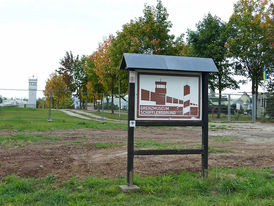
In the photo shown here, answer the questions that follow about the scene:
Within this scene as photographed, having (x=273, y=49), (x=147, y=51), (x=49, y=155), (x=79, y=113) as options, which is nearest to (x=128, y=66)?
(x=49, y=155)

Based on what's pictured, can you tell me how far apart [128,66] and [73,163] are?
279 centimetres

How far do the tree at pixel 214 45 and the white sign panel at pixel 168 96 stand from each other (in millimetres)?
23938

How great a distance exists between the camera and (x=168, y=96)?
5336 mm

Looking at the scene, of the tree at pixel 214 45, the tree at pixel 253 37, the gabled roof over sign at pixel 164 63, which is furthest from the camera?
the tree at pixel 214 45

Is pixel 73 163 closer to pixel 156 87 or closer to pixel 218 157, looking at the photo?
pixel 156 87

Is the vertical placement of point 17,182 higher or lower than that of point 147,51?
lower

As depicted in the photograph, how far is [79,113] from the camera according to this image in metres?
23.8

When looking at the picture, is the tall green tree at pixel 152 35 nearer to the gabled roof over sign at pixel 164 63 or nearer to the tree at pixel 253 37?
the tree at pixel 253 37

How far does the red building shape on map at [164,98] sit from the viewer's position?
17.1ft

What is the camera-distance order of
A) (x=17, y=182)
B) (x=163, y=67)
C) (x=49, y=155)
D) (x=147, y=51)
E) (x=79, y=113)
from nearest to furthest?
(x=17, y=182) < (x=163, y=67) < (x=49, y=155) < (x=147, y=51) < (x=79, y=113)

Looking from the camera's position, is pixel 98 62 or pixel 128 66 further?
pixel 98 62

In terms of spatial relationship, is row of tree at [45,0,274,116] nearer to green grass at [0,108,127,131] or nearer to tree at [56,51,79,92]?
green grass at [0,108,127,131]

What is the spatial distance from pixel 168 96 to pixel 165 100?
10 cm

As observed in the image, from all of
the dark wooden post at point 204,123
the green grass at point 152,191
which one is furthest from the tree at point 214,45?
the green grass at point 152,191
